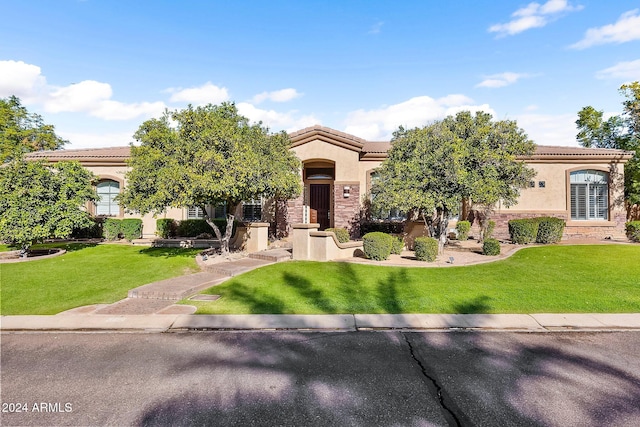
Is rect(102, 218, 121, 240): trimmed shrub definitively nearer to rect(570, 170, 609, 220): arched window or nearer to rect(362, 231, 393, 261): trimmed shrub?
rect(362, 231, 393, 261): trimmed shrub

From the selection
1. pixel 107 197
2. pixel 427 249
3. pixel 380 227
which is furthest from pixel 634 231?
pixel 107 197

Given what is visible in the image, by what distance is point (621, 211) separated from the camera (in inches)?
797

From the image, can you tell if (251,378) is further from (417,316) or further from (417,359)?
(417,316)

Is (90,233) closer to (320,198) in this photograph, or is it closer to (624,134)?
(320,198)

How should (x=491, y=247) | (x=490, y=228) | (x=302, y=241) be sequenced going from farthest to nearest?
(x=490, y=228), (x=491, y=247), (x=302, y=241)

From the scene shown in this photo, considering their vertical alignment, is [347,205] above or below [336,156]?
below

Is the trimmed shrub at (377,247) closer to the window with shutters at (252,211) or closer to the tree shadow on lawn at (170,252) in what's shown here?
the tree shadow on lawn at (170,252)

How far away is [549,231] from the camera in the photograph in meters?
16.5

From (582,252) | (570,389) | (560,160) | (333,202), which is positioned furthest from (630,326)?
(560,160)

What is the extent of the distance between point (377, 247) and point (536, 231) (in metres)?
9.45

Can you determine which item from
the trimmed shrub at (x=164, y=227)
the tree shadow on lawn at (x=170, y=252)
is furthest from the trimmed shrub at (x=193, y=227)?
the tree shadow on lawn at (x=170, y=252)

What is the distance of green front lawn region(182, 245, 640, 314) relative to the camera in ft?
26.3

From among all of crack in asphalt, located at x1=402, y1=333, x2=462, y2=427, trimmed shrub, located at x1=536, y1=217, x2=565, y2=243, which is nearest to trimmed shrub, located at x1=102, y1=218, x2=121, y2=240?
crack in asphalt, located at x1=402, y1=333, x2=462, y2=427

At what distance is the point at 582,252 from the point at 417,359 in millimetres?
12662
